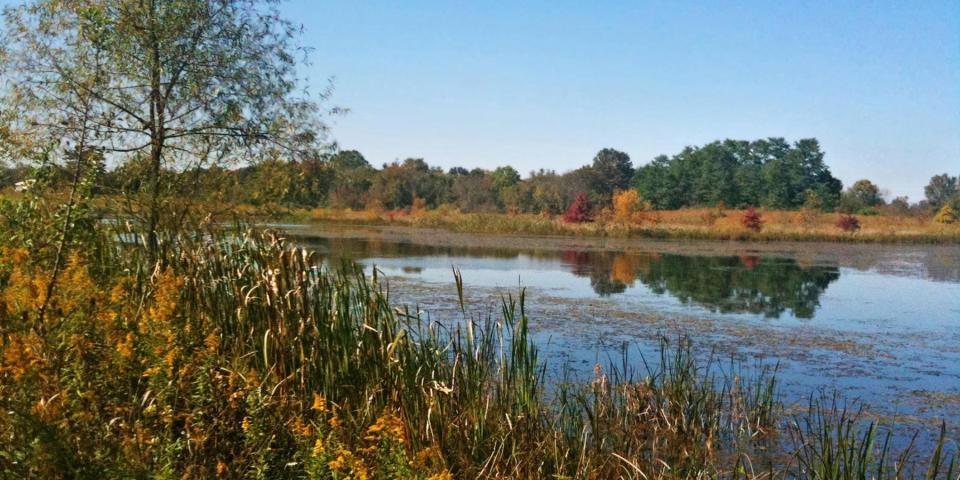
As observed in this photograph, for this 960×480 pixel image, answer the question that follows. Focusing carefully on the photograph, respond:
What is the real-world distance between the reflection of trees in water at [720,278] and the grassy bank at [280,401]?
844cm

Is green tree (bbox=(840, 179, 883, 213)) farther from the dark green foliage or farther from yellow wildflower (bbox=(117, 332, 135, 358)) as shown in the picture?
yellow wildflower (bbox=(117, 332, 135, 358))

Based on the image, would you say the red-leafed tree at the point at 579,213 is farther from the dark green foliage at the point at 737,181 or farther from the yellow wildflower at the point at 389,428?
the yellow wildflower at the point at 389,428

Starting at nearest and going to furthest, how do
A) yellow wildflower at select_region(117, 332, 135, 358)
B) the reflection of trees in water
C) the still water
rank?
yellow wildflower at select_region(117, 332, 135, 358)
the still water
the reflection of trees in water

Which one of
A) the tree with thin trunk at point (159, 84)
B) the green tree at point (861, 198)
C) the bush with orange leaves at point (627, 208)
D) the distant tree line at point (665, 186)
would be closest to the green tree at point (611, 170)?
the distant tree line at point (665, 186)

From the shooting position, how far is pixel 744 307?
1412cm

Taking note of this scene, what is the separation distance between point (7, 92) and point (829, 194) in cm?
5535

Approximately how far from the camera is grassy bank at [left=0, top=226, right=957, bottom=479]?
3430 mm

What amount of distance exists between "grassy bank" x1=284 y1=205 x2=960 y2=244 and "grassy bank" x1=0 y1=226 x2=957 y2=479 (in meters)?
33.2

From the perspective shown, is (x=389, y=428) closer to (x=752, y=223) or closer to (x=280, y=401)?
(x=280, y=401)

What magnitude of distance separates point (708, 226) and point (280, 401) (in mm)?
39266

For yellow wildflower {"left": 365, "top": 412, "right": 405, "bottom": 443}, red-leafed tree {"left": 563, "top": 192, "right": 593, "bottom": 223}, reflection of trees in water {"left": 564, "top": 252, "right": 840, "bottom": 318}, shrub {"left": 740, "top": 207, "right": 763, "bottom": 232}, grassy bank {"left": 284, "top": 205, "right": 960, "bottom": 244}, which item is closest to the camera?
yellow wildflower {"left": 365, "top": 412, "right": 405, "bottom": 443}

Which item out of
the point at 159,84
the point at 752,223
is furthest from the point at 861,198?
the point at 159,84

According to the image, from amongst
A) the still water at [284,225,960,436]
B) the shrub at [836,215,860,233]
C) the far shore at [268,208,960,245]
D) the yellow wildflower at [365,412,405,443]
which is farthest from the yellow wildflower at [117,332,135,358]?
the shrub at [836,215,860,233]

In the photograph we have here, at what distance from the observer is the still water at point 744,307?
28.1 ft
